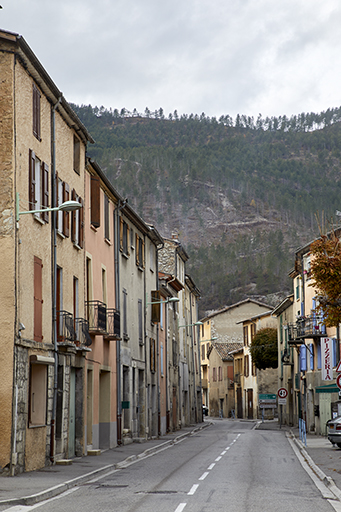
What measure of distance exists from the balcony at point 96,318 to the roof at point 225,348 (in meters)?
57.5

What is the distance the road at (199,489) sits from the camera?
36.9ft

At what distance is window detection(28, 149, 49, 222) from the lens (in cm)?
1770

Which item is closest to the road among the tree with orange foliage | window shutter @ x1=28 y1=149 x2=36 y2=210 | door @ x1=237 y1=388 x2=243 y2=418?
the tree with orange foliage

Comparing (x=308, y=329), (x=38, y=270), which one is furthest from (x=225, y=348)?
(x=38, y=270)

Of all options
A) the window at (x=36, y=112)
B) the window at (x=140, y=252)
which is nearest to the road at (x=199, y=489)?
the window at (x=36, y=112)

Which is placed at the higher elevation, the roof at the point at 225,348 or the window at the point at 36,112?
the window at the point at 36,112

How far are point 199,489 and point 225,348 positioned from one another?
72.1 m

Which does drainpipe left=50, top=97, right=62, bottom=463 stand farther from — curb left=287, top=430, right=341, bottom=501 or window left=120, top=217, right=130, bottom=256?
window left=120, top=217, right=130, bottom=256

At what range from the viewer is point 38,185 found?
18.5 m

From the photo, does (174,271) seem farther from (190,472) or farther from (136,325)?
(190,472)

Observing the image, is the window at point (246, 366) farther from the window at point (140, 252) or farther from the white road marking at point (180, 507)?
the white road marking at point (180, 507)

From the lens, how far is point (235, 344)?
87000mm

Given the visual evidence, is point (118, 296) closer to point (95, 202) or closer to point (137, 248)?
point (95, 202)

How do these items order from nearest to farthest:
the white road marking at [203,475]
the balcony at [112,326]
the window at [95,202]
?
1. the white road marking at [203,475]
2. the window at [95,202]
3. the balcony at [112,326]
